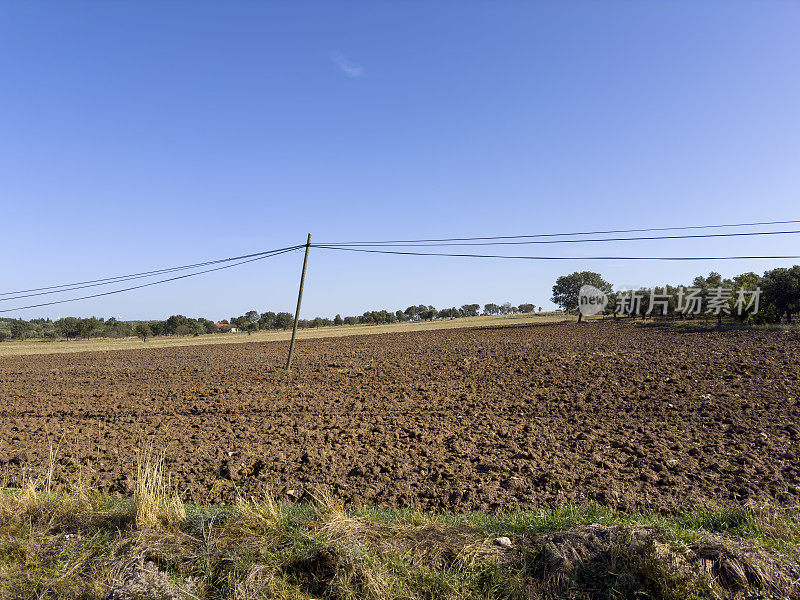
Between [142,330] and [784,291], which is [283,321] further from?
[784,291]

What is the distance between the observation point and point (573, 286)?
69.5 m

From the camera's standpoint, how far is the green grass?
3.61m

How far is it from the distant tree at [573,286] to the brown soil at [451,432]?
50.7 metres

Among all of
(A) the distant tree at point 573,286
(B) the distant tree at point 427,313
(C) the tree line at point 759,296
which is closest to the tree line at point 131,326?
(B) the distant tree at point 427,313

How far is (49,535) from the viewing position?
467 cm

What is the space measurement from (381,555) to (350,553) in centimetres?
30

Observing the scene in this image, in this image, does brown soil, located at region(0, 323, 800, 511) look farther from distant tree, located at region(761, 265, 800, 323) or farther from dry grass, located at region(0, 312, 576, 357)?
dry grass, located at region(0, 312, 576, 357)

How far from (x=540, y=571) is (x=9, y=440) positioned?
12.2 meters

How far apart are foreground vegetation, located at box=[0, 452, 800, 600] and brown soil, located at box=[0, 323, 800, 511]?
1.50 meters

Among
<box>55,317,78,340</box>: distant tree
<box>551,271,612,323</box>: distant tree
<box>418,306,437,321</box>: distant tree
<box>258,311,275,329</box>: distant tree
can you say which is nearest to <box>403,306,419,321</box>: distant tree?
<box>418,306,437,321</box>: distant tree

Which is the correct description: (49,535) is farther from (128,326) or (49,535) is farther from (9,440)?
(128,326)

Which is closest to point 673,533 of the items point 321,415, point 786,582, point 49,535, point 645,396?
point 786,582

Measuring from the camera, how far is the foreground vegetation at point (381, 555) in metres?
3.54

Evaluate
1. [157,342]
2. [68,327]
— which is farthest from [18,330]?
[157,342]
